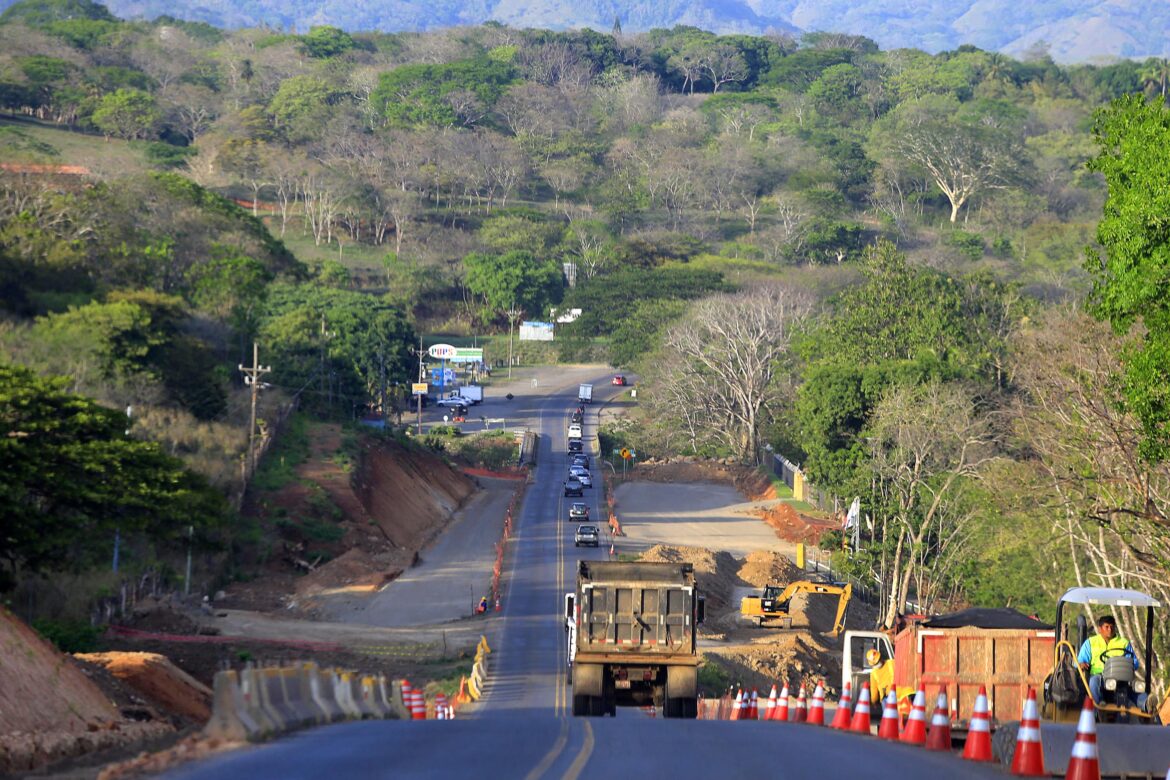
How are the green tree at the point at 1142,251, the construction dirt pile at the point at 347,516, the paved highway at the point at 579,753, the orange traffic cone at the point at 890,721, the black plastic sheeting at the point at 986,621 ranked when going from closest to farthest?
1. the paved highway at the point at 579,753
2. the orange traffic cone at the point at 890,721
3. the black plastic sheeting at the point at 986,621
4. the green tree at the point at 1142,251
5. the construction dirt pile at the point at 347,516

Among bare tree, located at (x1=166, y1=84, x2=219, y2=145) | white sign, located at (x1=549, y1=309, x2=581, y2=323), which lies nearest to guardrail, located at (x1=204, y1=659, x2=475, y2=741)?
white sign, located at (x1=549, y1=309, x2=581, y2=323)

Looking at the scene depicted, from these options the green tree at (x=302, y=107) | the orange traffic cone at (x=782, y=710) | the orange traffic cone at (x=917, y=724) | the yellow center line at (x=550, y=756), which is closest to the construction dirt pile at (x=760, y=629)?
the orange traffic cone at (x=782, y=710)

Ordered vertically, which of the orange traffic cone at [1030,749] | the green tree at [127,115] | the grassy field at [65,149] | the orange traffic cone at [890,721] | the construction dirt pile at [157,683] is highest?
the green tree at [127,115]

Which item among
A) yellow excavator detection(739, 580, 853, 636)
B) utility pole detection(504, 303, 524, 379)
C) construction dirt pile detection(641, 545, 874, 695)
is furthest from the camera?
utility pole detection(504, 303, 524, 379)

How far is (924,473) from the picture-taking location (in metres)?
57.9

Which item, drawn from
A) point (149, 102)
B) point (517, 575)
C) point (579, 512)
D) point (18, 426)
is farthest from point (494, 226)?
point (18, 426)

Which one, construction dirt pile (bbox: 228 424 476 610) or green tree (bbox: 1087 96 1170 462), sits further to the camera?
construction dirt pile (bbox: 228 424 476 610)

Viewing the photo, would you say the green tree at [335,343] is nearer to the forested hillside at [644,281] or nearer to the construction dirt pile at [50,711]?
the forested hillside at [644,281]

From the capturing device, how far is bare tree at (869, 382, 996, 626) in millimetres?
52781

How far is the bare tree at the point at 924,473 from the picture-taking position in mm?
52781

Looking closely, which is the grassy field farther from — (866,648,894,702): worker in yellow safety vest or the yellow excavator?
(866,648,894,702): worker in yellow safety vest

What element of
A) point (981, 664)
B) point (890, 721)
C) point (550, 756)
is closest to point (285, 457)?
point (981, 664)

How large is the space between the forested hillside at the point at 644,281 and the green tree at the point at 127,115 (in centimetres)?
47

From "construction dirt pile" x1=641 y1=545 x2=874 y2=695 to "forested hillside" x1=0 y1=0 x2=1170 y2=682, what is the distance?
300 centimetres
